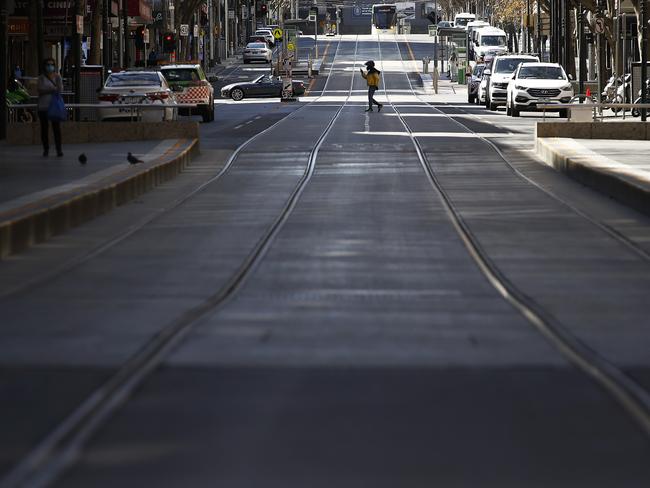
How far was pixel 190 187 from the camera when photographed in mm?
25531

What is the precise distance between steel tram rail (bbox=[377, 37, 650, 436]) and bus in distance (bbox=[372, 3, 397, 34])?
17004cm

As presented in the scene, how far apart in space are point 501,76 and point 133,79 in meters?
20.8

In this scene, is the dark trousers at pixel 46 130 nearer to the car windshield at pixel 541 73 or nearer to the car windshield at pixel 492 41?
the car windshield at pixel 541 73

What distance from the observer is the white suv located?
60.6m

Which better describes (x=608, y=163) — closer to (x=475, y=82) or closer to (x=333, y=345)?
(x=333, y=345)

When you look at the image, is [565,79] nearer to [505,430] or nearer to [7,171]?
[7,171]

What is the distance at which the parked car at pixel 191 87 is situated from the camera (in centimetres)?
5006

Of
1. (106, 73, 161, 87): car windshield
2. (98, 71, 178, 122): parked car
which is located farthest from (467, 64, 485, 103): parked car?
(98, 71, 178, 122): parked car

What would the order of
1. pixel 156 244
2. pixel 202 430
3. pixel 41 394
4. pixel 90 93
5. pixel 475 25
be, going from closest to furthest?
pixel 202 430
pixel 41 394
pixel 156 244
pixel 90 93
pixel 475 25

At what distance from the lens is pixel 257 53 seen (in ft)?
427

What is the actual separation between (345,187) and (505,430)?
17.5 m

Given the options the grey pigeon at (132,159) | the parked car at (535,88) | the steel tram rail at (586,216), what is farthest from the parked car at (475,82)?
the grey pigeon at (132,159)

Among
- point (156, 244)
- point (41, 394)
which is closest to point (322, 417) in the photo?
point (41, 394)

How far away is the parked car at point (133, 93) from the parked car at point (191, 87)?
5.65m
